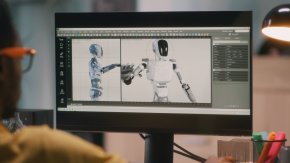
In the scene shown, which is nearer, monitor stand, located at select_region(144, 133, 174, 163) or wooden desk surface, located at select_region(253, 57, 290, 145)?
monitor stand, located at select_region(144, 133, 174, 163)

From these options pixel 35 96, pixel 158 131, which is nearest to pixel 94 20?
pixel 158 131

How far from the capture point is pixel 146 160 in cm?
140

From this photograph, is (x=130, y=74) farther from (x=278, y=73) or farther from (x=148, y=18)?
(x=278, y=73)

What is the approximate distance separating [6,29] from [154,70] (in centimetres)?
56

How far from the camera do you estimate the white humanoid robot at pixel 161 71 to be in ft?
4.40

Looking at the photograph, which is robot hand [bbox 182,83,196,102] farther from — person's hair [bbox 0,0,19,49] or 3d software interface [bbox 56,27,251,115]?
person's hair [bbox 0,0,19,49]

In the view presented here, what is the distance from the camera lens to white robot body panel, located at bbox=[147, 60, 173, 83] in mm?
1343

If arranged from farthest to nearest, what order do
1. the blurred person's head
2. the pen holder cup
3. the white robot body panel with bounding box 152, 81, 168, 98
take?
1. the white robot body panel with bounding box 152, 81, 168, 98
2. the pen holder cup
3. the blurred person's head

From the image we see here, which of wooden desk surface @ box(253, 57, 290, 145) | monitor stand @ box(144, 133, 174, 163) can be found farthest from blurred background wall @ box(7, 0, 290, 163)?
monitor stand @ box(144, 133, 174, 163)

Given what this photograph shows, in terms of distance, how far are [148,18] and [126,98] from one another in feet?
0.74

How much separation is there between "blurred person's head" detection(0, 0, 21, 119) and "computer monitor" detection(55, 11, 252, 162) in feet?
1.70

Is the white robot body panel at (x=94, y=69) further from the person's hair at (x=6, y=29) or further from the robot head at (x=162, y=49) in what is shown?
the person's hair at (x=6, y=29)

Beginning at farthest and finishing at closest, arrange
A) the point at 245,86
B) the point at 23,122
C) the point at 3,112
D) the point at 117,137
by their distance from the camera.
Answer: the point at 117,137, the point at 23,122, the point at 245,86, the point at 3,112

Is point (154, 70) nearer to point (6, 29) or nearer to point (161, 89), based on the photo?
point (161, 89)
